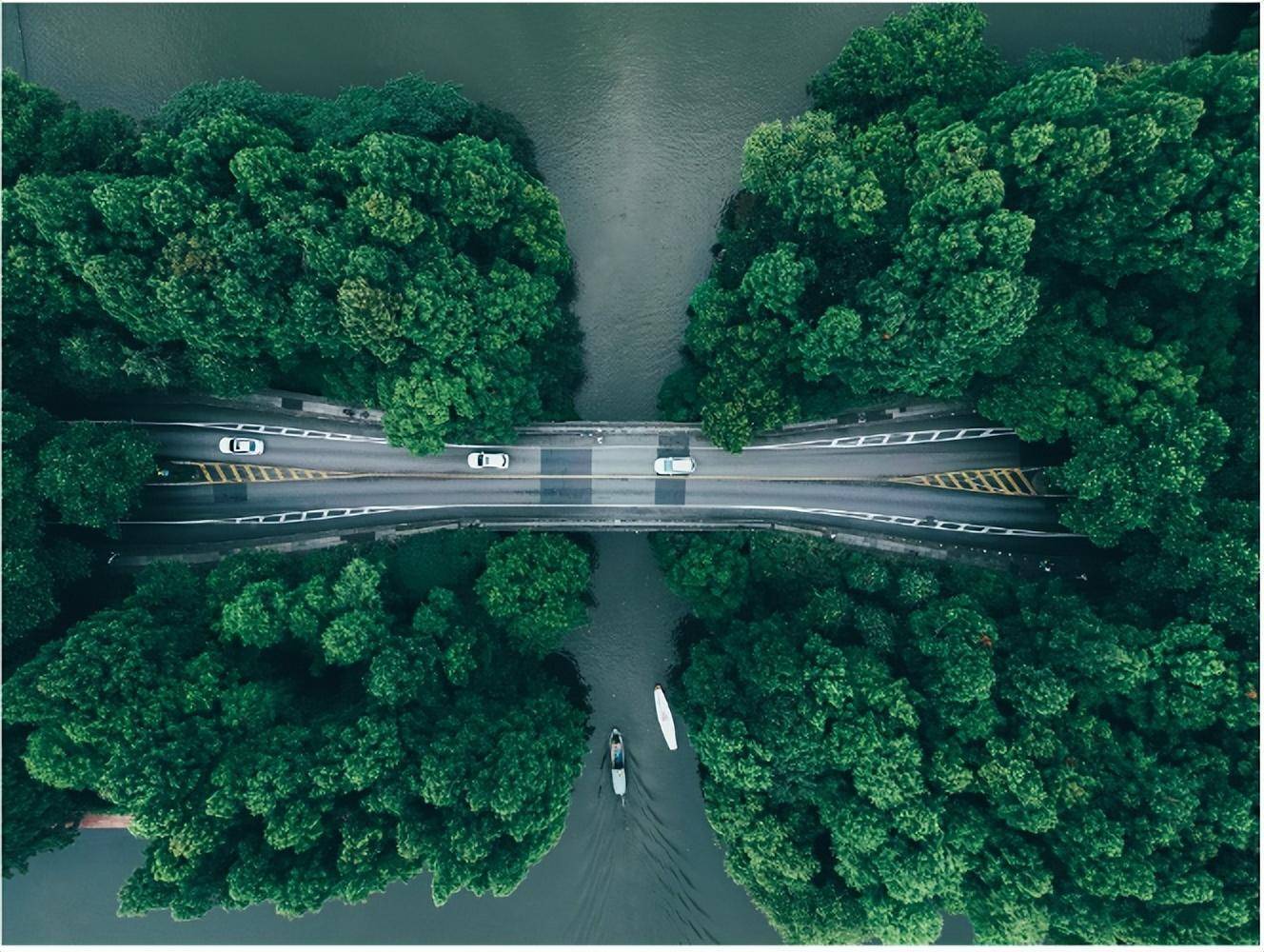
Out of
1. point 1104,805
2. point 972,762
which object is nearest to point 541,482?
point 972,762

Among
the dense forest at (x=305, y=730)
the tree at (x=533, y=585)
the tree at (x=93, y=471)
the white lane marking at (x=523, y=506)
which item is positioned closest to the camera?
the dense forest at (x=305, y=730)

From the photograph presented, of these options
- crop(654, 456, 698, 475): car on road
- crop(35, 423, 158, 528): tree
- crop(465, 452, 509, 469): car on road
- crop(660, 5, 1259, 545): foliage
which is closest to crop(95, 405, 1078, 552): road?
crop(654, 456, 698, 475): car on road

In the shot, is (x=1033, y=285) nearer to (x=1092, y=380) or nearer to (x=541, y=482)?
(x=1092, y=380)

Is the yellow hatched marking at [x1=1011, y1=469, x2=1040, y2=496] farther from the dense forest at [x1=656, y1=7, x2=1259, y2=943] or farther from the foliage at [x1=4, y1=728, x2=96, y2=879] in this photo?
the foliage at [x1=4, y1=728, x2=96, y2=879]

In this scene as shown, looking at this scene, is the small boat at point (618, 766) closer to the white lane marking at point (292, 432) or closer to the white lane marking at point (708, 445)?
the white lane marking at point (708, 445)

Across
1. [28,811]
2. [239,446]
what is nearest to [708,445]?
[239,446]

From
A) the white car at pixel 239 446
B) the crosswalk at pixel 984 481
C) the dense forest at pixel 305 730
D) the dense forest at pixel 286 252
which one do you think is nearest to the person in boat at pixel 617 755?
the dense forest at pixel 305 730
